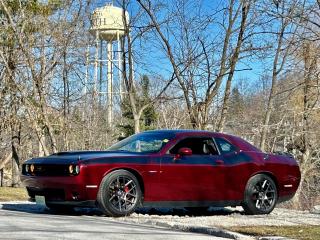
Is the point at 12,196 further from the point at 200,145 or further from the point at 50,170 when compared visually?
the point at 200,145

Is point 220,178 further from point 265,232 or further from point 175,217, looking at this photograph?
point 265,232

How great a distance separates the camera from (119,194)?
928cm

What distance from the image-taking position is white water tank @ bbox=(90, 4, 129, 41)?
21247mm

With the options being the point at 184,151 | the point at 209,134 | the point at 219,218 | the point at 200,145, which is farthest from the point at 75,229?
the point at 209,134

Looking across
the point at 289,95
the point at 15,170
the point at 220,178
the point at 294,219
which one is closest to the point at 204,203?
the point at 220,178

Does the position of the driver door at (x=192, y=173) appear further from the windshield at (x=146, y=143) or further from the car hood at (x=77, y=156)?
the car hood at (x=77, y=156)

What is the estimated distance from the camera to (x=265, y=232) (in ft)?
27.0

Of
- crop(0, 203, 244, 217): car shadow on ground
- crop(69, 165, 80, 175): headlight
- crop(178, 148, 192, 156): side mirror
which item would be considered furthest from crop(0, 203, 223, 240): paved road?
crop(178, 148, 192, 156): side mirror

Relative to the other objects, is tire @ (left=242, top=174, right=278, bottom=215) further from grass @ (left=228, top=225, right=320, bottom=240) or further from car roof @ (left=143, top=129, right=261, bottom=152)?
grass @ (left=228, top=225, right=320, bottom=240)

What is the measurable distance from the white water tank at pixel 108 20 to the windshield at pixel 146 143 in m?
10.7

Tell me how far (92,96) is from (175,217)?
1761 cm

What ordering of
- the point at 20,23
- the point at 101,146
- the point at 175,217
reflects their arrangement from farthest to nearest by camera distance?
the point at 101,146 < the point at 20,23 < the point at 175,217

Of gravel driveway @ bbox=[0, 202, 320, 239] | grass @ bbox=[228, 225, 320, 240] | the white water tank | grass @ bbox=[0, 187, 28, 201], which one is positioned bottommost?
grass @ bbox=[228, 225, 320, 240]

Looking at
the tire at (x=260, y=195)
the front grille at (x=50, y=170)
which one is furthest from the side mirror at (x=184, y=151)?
the front grille at (x=50, y=170)
